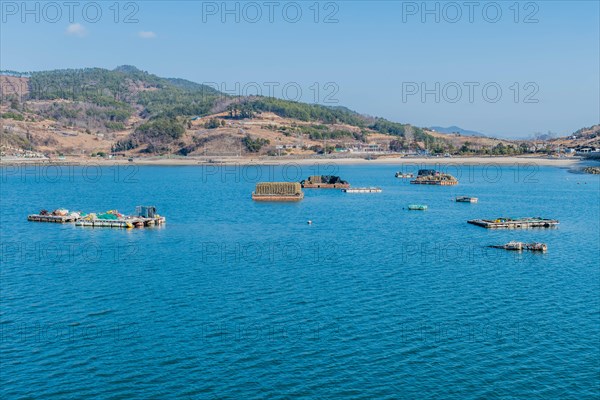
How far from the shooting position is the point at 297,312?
140ft

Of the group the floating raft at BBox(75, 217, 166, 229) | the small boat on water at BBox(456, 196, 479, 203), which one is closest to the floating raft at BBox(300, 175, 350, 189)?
the small boat on water at BBox(456, 196, 479, 203)

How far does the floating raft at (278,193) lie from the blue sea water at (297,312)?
32735mm

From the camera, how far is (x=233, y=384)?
104ft

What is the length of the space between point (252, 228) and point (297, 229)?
5.53m

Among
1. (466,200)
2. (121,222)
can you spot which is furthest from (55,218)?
(466,200)

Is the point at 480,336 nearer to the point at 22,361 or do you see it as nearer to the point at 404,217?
the point at 22,361

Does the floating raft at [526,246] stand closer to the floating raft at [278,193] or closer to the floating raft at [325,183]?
the floating raft at [278,193]

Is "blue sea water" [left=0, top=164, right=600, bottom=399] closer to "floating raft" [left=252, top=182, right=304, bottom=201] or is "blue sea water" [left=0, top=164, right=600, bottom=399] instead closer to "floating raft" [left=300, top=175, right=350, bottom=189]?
"floating raft" [left=252, top=182, right=304, bottom=201]

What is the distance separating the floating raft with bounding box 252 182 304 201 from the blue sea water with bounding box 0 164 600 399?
32.7 meters

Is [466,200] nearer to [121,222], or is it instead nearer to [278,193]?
[278,193]

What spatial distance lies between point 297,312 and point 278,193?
75.3 meters

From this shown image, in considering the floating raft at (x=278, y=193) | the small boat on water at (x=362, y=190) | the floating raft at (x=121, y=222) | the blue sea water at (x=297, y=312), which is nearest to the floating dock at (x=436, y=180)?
the small boat on water at (x=362, y=190)

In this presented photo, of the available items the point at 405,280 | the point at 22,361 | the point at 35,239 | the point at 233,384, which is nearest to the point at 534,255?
the point at 405,280

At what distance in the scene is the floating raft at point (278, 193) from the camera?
116875 mm
